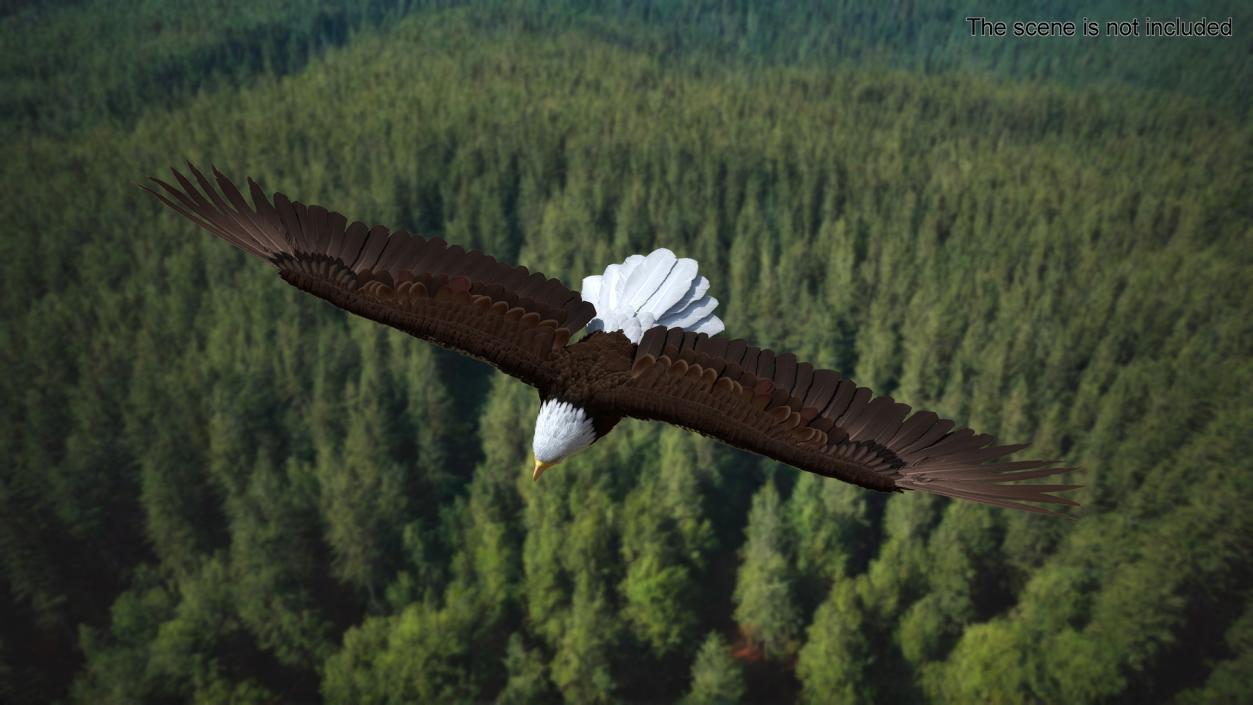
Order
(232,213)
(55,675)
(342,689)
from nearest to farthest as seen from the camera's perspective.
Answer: (232,213)
(342,689)
(55,675)

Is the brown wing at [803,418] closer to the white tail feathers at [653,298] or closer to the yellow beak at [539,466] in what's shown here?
the yellow beak at [539,466]

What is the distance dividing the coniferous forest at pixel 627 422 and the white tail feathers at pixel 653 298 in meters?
47.1

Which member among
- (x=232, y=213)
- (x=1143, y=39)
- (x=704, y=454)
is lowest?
(x=704, y=454)

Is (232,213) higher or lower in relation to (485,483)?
higher

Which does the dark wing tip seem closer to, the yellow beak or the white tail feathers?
the white tail feathers

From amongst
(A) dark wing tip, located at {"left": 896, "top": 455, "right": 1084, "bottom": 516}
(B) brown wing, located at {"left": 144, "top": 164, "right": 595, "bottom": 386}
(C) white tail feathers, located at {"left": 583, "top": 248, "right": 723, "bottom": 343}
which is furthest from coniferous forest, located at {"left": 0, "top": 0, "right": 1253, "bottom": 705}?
(A) dark wing tip, located at {"left": 896, "top": 455, "right": 1084, "bottom": 516}

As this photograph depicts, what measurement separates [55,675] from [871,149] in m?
65.2

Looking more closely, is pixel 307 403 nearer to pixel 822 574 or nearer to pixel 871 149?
pixel 822 574

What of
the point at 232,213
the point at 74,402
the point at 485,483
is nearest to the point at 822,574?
the point at 485,483

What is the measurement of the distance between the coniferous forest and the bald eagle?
158ft

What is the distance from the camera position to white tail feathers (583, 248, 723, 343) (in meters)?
11.6

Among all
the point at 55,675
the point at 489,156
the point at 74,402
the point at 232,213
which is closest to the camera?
the point at 232,213

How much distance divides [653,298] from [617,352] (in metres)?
1.17

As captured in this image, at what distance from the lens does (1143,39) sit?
92.6 metres
